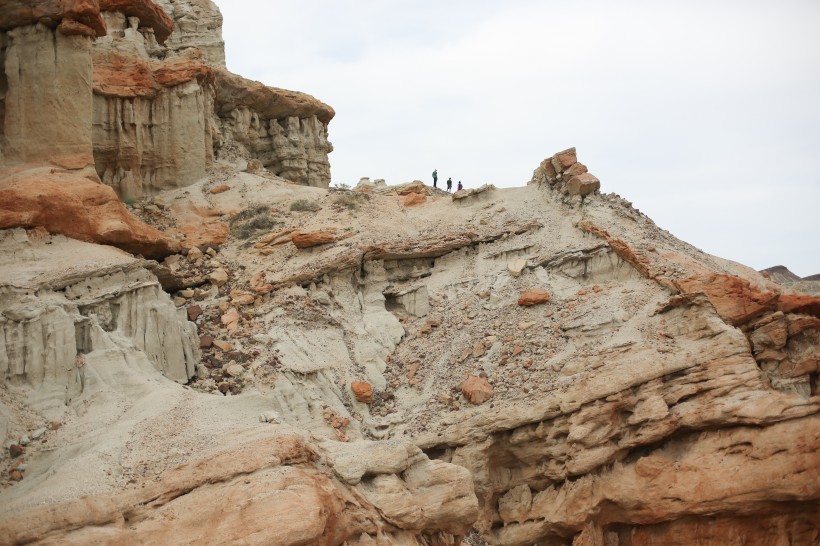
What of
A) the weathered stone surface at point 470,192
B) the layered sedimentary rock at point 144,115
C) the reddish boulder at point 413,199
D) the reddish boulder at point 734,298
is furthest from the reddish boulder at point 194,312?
the reddish boulder at point 734,298

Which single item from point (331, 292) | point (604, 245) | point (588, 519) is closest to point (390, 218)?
point (331, 292)

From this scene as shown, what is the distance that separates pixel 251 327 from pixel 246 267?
288 centimetres

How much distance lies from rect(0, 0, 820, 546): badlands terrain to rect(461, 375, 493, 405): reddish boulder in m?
0.05

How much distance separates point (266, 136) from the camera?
1321 inches

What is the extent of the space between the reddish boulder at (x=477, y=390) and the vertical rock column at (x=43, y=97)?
34.8ft

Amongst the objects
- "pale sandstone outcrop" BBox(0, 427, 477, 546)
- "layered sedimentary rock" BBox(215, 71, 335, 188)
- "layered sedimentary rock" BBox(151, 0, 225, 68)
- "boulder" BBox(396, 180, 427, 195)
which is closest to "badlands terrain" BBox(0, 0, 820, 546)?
"pale sandstone outcrop" BBox(0, 427, 477, 546)

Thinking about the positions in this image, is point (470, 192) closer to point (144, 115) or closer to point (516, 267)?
point (516, 267)

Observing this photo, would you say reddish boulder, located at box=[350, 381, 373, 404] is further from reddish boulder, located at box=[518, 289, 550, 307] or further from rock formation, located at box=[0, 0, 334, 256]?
rock formation, located at box=[0, 0, 334, 256]

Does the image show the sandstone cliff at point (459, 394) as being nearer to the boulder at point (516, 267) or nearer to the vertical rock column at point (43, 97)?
the boulder at point (516, 267)

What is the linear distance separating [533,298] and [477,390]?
11.1 ft

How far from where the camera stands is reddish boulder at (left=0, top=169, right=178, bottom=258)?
18641 millimetres

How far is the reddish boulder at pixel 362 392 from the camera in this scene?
1984 cm

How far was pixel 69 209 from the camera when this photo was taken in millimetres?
19375

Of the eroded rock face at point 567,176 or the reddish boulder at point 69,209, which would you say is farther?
the eroded rock face at point 567,176
